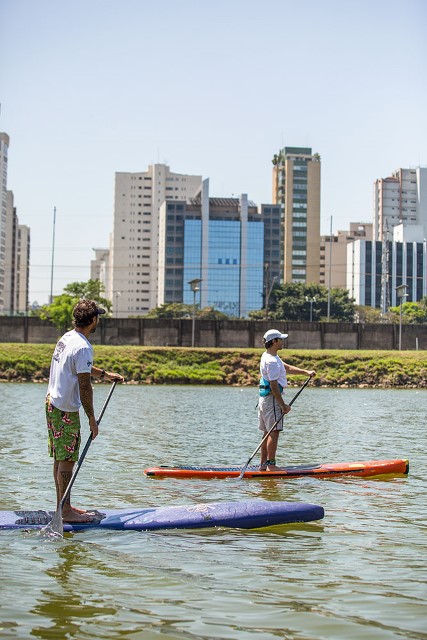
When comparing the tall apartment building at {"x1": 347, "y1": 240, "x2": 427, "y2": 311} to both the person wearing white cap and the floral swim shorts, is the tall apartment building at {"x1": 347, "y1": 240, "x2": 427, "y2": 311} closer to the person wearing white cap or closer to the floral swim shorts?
the person wearing white cap

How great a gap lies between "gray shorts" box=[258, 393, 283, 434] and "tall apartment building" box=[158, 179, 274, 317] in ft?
525

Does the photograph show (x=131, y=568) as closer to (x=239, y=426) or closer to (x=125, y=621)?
(x=125, y=621)

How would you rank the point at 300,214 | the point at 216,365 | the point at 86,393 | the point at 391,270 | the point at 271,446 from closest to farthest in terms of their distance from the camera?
the point at 86,393 → the point at 271,446 → the point at 216,365 → the point at 391,270 → the point at 300,214

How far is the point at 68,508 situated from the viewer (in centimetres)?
888

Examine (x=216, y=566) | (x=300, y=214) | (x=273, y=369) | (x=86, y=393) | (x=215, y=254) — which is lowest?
(x=216, y=566)

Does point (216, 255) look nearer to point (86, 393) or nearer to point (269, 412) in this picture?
point (269, 412)

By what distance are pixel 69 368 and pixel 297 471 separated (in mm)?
5492

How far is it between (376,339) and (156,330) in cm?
1822

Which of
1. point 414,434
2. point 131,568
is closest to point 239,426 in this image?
point 414,434

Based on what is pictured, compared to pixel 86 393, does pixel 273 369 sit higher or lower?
higher

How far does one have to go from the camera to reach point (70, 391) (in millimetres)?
8570

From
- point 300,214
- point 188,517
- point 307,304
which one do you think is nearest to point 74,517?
point 188,517

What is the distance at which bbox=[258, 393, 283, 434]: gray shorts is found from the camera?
1302 centimetres

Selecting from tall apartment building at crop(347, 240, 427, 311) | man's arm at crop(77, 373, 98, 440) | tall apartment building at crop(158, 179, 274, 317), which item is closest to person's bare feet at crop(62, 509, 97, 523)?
man's arm at crop(77, 373, 98, 440)
